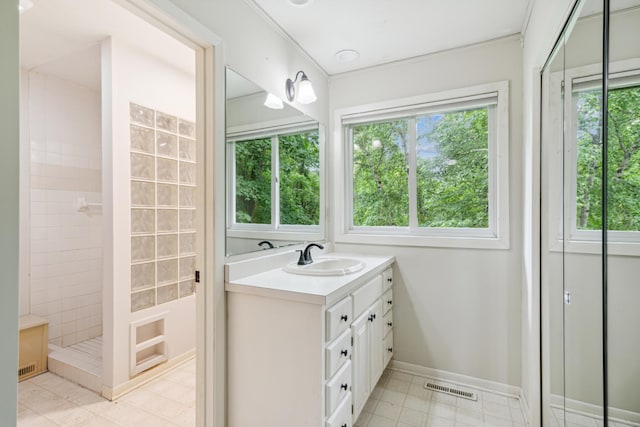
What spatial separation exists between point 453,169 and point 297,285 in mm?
1505

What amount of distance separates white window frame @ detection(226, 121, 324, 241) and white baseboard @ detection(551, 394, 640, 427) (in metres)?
1.59

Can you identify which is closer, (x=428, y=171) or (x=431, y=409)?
(x=431, y=409)

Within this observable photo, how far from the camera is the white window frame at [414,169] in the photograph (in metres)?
2.14

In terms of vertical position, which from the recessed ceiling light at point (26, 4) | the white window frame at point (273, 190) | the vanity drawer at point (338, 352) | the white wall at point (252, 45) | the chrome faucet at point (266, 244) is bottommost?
the vanity drawer at point (338, 352)

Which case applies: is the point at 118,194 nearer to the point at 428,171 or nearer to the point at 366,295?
the point at 366,295

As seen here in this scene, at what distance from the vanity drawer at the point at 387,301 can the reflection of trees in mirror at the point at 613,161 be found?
4.08 feet

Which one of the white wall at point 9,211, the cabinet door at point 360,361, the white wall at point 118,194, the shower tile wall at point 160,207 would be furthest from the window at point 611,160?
the shower tile wall at point 160,207

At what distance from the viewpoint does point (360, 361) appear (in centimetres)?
176

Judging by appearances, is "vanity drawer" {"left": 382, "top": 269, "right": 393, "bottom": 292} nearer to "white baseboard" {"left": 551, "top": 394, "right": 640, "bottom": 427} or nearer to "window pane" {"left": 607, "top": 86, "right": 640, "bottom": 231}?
"white baseboard" {"left": 551, "top": 394, "right": 640, "bottom": 427}

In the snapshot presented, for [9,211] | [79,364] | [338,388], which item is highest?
[9,211]

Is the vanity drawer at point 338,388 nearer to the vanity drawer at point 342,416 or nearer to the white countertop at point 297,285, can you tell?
the vanity drawer at point 342,416

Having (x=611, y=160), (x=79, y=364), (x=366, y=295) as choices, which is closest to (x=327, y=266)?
(x=366, y=295)

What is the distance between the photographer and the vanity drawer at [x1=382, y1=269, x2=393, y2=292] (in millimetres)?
2214

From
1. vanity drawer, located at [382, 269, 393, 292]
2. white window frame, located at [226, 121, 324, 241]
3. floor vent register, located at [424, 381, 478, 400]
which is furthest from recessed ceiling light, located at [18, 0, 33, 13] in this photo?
floor vent register, located at [424, 381, 478, 400]
